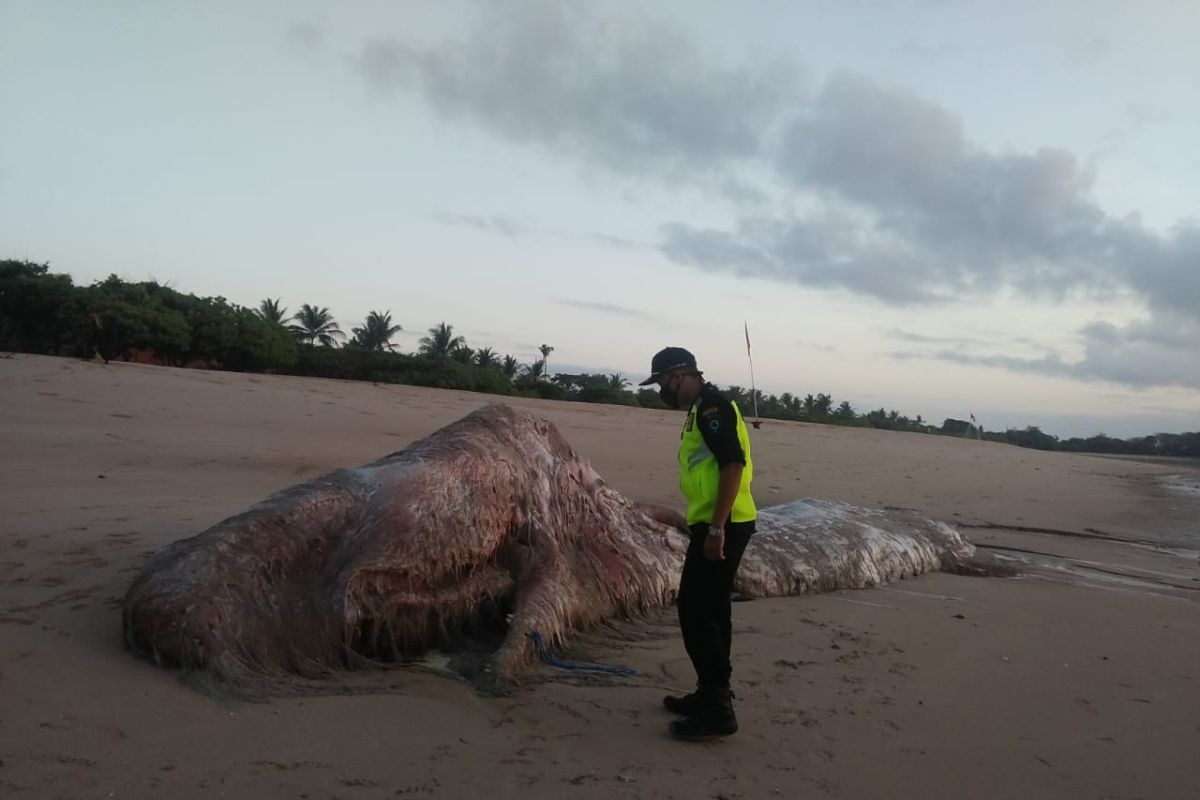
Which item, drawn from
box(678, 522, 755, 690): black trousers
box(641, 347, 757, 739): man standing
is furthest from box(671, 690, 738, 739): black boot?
box(678, 522, 755, 690): black trousers

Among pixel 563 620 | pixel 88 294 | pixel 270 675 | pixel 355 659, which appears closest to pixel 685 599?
pixel 563 620

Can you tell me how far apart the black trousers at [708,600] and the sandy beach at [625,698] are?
0.32 meters

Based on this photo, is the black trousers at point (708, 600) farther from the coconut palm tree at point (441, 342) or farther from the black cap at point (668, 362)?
the coconut palm tree at point (441, 342)

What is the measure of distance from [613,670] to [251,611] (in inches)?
70.0

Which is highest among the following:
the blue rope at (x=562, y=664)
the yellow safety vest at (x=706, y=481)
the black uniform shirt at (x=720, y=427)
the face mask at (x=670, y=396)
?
the face mask at (x=670, y=396)

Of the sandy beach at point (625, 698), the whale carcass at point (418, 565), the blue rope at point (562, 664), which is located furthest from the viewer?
the blue rope at point (562, 664)

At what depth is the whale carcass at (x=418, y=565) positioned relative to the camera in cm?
347

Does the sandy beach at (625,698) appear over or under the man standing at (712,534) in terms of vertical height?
under

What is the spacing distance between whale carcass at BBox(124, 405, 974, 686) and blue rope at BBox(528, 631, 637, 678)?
65 mm

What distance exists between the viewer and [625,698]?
12.9 feet

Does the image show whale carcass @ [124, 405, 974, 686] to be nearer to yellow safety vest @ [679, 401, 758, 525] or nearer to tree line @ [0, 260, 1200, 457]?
yellow safety vest @ [679, 401, 758, 525]

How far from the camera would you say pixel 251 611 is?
353 centimetres

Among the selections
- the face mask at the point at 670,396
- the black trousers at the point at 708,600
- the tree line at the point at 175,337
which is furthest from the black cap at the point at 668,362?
the tree line at the point at 175,337

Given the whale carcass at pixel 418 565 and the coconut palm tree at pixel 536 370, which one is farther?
the coconut palm tree at pixel 536 370
